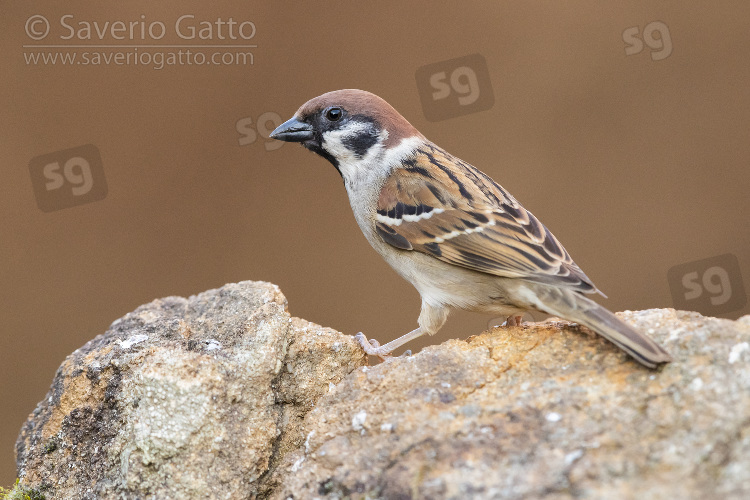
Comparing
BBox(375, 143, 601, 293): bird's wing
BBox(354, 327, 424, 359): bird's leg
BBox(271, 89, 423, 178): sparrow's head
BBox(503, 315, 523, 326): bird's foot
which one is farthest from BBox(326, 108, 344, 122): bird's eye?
BBox(503, 315, 523, 326): bird's foot

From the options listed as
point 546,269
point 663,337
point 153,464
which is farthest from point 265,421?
point 663,337

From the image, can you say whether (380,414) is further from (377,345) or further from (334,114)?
(334,114)

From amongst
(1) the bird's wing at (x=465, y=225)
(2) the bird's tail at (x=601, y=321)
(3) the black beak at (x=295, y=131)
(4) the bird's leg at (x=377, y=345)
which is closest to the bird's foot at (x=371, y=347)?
(4) the bird's leg at (x=377, y=345)

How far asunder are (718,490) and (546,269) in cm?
143

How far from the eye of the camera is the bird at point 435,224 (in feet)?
11.0

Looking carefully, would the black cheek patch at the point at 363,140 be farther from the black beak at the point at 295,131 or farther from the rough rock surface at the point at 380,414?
the rough rock surface at the point at 380,414

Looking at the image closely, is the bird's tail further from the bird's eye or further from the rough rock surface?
the bird's eye

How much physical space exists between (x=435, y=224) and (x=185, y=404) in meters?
1.59

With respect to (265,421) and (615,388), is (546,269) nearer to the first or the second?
(615,388)

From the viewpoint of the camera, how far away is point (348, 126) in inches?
162

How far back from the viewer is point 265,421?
3041 millimetres

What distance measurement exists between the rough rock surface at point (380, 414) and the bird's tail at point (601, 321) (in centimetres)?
7

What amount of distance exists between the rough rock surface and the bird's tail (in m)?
0.07

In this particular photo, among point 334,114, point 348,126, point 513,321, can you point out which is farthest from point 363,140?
point 513,321
